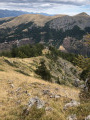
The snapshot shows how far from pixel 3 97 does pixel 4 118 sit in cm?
622

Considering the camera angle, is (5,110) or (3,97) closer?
(5,110)

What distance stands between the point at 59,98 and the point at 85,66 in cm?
809

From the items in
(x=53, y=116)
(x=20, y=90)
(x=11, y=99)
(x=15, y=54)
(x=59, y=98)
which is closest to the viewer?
(x=53, y=116)

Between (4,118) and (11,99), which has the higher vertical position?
(4,118)

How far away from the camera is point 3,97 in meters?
17.1

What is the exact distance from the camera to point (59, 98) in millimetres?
14750

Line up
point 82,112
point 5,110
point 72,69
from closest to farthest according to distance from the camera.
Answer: point 82,112 < point 5,110 < point 72,69

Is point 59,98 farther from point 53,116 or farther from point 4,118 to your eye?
point 4,118

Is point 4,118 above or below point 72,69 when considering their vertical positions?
above

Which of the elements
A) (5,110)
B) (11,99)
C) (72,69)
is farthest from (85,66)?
(72,69)

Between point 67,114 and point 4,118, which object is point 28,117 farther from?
point 67,114

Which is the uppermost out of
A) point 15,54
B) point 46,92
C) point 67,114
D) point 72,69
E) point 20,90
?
point 67,114

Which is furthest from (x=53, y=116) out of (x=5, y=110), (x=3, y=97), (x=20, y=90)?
(x=20, y=90)

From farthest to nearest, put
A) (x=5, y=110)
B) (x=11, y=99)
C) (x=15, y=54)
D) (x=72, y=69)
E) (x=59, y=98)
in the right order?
(x=72, y=69)
(x=15, y=54)
(x=11, y=99)
(x=59, y=98)
(x=5, y=110)
